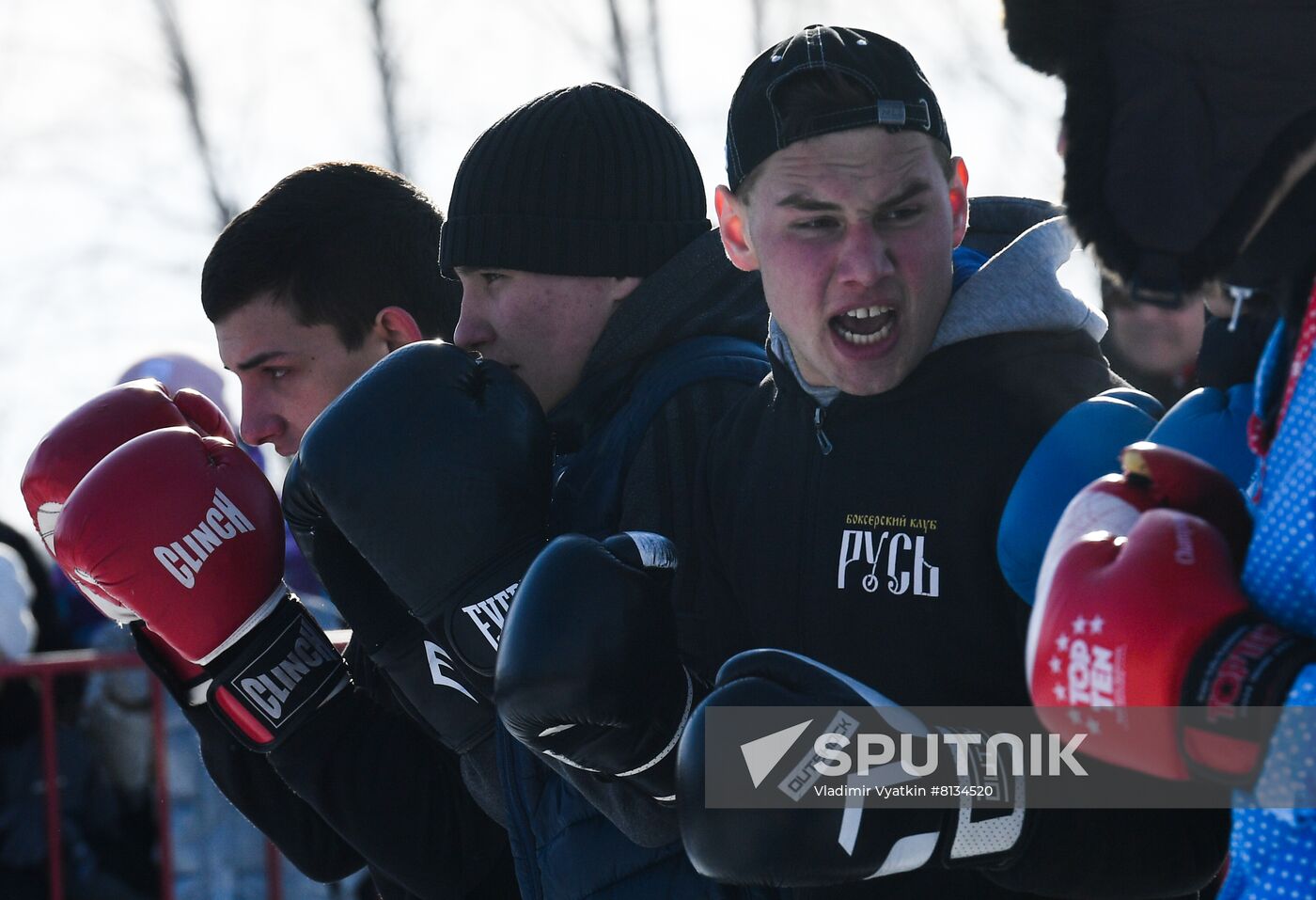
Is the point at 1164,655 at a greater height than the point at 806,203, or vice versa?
the point at 806,203

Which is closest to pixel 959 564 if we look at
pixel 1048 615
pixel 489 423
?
pixel 1048 615

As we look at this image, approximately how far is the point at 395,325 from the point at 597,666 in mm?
1424

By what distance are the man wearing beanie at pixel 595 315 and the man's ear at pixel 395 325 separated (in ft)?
1.47

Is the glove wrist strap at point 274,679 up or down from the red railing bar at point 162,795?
up

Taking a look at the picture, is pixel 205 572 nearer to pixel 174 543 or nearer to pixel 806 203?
pixel 174 543

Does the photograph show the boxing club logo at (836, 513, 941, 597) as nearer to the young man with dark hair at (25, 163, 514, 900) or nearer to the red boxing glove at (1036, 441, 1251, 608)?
the red boxing glove at (1036, 441, 1251, 608)

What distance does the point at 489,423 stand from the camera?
2.28 m

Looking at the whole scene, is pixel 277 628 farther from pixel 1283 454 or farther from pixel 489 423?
pixel 1283 454

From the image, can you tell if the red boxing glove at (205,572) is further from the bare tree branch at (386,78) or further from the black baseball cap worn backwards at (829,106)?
the bare tree branch at (386,78)

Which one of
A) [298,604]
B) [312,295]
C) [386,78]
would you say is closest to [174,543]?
[298,604]

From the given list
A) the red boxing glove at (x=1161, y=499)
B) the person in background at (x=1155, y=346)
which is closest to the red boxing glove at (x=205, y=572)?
the red boxing glove at (x=1161, y=499)

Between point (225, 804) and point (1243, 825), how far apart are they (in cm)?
418

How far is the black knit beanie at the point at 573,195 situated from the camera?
254 centimetres

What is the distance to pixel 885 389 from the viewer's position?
2113 mm
